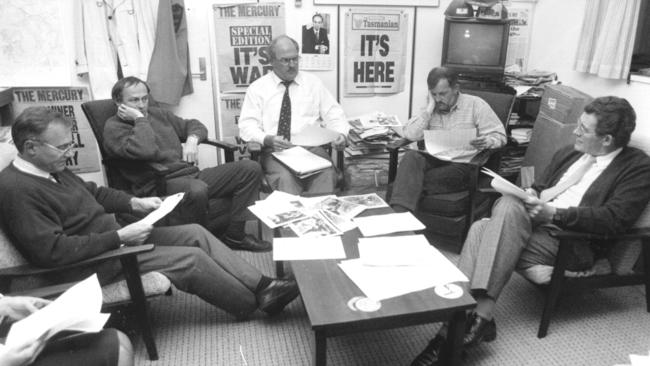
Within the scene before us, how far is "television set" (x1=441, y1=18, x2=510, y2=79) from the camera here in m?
3.36

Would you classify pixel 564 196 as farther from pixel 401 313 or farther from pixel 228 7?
pixel 228 7

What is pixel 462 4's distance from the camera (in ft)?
11.0

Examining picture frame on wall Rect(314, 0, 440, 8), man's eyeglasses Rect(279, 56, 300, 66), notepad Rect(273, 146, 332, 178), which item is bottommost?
notepad Rect(273, 146, 332, 178)

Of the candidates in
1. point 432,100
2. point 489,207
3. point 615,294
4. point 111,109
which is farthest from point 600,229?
point 111,109

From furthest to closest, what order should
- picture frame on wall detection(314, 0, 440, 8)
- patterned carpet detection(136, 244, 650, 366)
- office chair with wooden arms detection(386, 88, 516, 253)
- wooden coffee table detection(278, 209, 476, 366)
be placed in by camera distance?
picture frame on wall detection(314, 0, 440, 8) < office chair with wooden arms detection(386, 88, 516, 253) < patterned carpet detection(136, 244, 650, 366) < wooden coffee table detection(278, 209, 476, 366)

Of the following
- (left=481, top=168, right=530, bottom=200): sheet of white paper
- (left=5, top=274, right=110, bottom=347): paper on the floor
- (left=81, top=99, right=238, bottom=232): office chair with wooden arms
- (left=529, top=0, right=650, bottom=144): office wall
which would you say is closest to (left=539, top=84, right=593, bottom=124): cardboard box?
(left=529, top=0, right=650, bottom=144): office wall

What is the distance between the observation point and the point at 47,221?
171 centimetres

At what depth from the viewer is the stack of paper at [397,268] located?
166 cm

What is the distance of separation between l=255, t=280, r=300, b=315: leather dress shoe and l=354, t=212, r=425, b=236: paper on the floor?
0.41 m

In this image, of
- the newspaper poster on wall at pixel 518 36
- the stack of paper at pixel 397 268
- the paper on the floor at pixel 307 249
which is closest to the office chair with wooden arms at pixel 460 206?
the stack of paper at pixel 397 268

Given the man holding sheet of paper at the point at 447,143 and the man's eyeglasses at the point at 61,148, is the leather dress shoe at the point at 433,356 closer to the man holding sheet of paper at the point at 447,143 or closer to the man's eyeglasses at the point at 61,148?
the man holding sheet of paper at the point at 447,143

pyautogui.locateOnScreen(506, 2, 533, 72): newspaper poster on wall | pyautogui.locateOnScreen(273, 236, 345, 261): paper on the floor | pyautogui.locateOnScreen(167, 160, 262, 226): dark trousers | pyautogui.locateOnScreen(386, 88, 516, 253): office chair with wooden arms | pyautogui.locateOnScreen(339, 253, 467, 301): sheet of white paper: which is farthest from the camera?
pyautogui.locateOnScreen(506, 2, 533, 72): newspaper poster on wall

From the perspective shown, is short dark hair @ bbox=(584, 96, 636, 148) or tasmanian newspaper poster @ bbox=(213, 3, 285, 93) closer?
short dark hair @ bbox=(584, 96, 636, 148)

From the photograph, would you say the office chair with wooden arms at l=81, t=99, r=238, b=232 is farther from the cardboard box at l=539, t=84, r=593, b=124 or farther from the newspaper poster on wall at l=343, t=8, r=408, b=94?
the cardboard box at l=539, t=84, r=593, b=124
